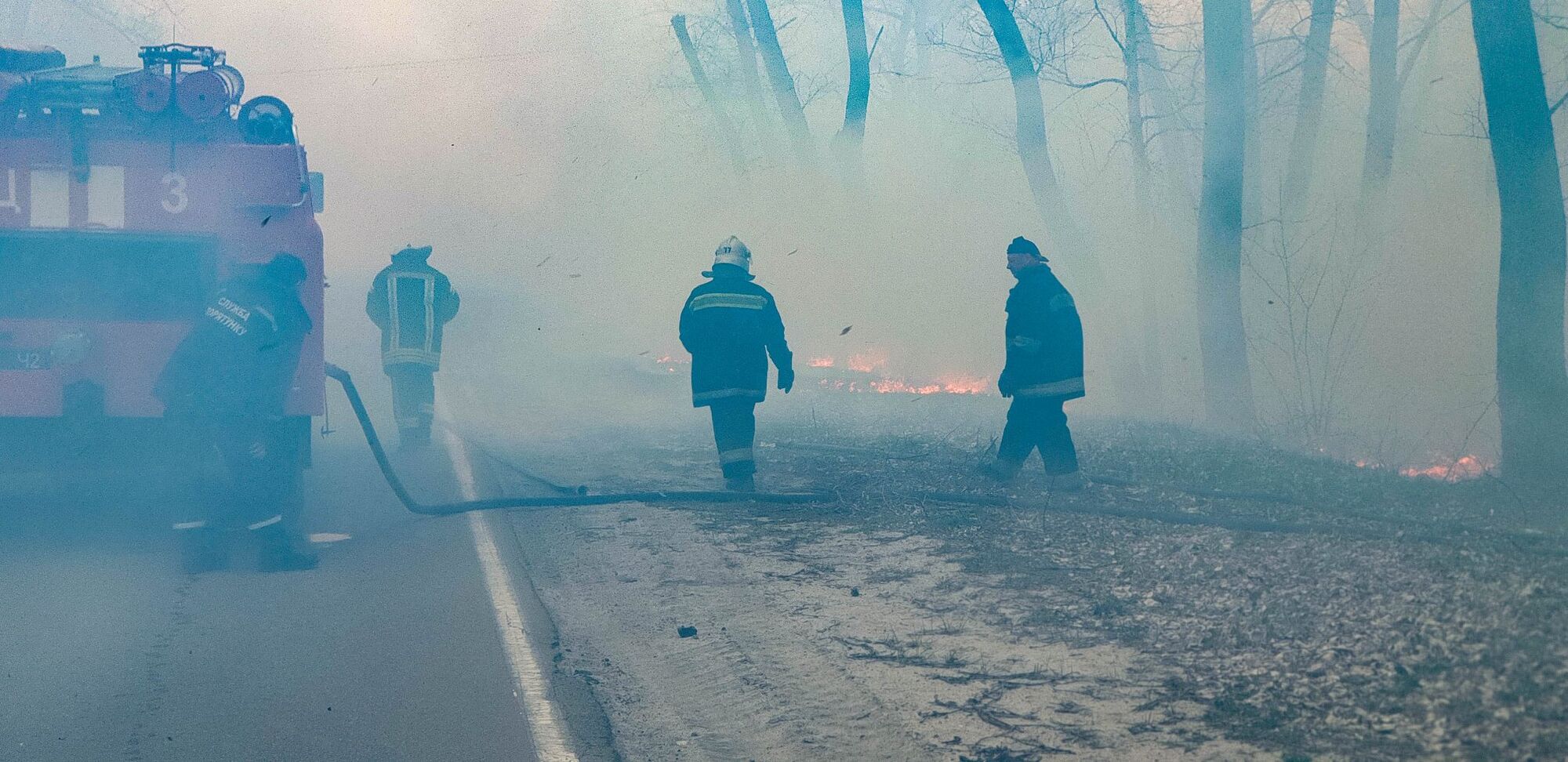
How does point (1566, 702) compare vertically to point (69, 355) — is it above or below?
below

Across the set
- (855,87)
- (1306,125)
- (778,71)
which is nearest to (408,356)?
(855,87)

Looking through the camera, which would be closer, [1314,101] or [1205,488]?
[1205,488]

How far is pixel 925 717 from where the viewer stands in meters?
5.10

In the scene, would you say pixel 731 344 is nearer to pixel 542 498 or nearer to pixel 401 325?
pixel 542 498

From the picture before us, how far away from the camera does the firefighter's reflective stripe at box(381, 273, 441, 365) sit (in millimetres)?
13234

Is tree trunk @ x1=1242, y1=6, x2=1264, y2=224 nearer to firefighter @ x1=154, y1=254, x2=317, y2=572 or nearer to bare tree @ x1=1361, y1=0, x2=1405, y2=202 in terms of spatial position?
bare tree @ x1=1361, y1=0, x2=1405, y2=202

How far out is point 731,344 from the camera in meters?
10.2

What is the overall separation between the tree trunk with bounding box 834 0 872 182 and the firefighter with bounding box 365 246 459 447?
10000 millimetres

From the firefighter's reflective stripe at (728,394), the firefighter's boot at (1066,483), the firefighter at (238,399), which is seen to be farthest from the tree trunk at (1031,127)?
the firefighter at (238,399)

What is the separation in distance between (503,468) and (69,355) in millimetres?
4346

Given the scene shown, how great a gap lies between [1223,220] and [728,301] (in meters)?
8.06

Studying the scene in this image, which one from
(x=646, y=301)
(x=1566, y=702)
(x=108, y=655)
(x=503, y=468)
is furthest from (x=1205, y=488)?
(x=646, y=301)

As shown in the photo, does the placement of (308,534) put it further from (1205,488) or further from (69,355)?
(1205,488)

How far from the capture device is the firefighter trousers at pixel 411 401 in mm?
13211
